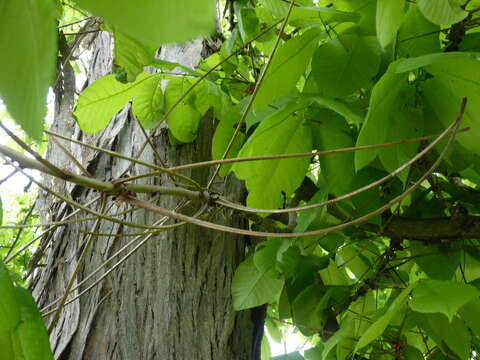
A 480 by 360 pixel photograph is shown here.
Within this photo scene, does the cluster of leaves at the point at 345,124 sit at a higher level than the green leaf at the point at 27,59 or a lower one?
higher

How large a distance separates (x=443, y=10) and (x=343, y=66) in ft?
0.70

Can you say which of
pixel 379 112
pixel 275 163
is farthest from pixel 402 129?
pixel 275 163

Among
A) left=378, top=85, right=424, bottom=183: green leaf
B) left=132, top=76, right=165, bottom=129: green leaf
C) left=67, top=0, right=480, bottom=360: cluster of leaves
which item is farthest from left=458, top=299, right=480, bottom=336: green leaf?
left=132, top=76, right=165, bottom=129: green leaf

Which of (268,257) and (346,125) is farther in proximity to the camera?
(268,257)

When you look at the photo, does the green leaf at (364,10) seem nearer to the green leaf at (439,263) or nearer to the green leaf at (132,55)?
the green leaf at (132,55)

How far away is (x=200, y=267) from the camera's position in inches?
41.6

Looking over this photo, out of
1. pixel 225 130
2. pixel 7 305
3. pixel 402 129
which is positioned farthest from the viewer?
pixel 225 130

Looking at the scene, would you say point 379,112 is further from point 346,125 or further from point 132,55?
point 132,55

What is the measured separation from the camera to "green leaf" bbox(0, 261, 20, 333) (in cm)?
40

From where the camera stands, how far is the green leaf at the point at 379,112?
583 mm

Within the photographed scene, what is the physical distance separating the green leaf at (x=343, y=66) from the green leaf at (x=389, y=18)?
0.48 feet


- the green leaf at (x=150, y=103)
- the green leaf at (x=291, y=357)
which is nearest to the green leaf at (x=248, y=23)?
the green leaf at (x=150, y=103)

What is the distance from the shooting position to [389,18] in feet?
1.89

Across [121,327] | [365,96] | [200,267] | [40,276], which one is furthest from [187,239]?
[365,96]
